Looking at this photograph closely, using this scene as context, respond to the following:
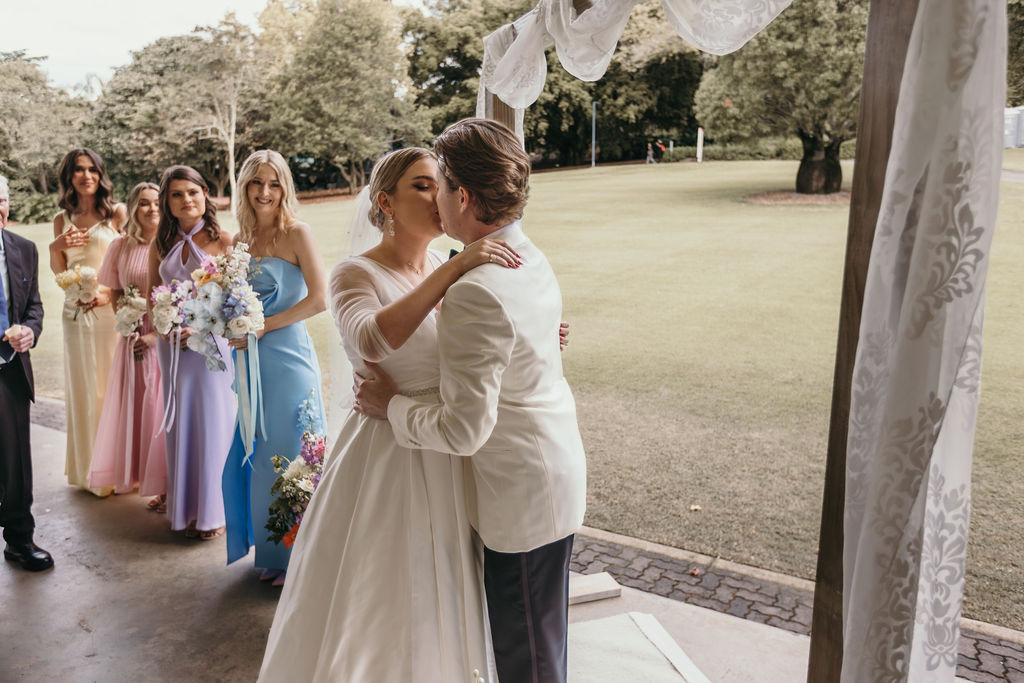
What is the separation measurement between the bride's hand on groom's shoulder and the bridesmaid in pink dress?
3.03 meters

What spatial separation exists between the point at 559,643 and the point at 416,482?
547 millimetres

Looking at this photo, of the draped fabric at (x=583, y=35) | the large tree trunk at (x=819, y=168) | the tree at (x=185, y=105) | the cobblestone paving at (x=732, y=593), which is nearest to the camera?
the draped fabric at (x=583, y=35)

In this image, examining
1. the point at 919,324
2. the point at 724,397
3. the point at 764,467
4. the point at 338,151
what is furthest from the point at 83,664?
the point at 338,151

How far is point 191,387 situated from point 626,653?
247 cm

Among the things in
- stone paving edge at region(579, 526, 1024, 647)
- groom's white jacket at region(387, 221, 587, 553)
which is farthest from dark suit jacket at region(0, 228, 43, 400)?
stone paving edge at region(579, 526, 1024, 647)

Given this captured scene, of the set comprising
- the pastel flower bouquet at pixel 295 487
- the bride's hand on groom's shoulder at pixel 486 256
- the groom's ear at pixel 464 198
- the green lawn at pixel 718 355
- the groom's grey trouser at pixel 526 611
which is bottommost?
the green lawn at pixel 718 355

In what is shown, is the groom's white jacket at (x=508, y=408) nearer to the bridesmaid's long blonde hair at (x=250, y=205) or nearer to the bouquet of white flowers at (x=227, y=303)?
the bouquet of white flowers at (x=227, y=303)

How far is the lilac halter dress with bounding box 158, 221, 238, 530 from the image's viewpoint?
12.8 feet

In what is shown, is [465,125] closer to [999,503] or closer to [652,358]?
[999,503]

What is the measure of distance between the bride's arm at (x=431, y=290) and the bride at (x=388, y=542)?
0.05ft

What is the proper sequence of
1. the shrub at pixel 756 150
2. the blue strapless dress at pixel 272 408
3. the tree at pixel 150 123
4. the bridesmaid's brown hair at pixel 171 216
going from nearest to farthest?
1. the blue strapless dress at pixel 272 408
2. the bridesmaid's brown hair at pixel 171 216
3. the tree at pixel 150 123
4. the shrub at pixel 756 150

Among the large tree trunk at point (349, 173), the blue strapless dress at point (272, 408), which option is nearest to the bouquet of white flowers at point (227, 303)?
the blue strapless dress at point (272, 408)

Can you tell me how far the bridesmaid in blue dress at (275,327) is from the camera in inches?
135

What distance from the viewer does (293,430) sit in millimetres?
A: 3424
